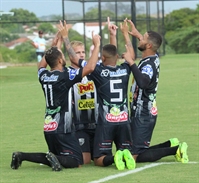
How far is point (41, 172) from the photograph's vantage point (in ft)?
Result: 31.0

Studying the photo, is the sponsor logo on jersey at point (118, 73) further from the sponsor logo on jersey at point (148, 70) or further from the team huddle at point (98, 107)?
the sponsor logo on jersey at point (148, 70)

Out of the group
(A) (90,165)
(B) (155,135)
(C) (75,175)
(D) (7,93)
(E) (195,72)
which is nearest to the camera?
(C) (75,175)

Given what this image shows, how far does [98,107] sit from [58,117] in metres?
0.60

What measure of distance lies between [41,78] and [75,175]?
143 cm

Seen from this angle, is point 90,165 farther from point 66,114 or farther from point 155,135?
point 155,135

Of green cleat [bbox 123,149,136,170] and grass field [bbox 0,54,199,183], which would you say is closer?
grass field [bbox 0,54,199,183]

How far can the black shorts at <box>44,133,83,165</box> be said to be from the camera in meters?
9.64

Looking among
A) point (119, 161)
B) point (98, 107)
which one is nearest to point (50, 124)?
point (98, 107)

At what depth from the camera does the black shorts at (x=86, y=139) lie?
10266 mm

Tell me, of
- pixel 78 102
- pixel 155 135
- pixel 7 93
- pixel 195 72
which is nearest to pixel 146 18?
pixel 195 72

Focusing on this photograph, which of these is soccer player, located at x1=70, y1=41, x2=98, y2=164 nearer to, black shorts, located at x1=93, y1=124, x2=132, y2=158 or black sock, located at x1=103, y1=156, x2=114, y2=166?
black shorts, located at x1=93, y1=124, x2=132, y2=158

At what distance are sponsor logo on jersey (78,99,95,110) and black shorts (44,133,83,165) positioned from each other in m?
0.62

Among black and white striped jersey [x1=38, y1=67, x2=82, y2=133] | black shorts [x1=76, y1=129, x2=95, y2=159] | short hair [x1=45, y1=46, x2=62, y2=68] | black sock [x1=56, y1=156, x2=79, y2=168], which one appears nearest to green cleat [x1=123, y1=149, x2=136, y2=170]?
black sock [x1=56, y1=156, x2=79, y2=168]

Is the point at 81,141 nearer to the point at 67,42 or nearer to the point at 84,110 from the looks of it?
the point at 84,110
